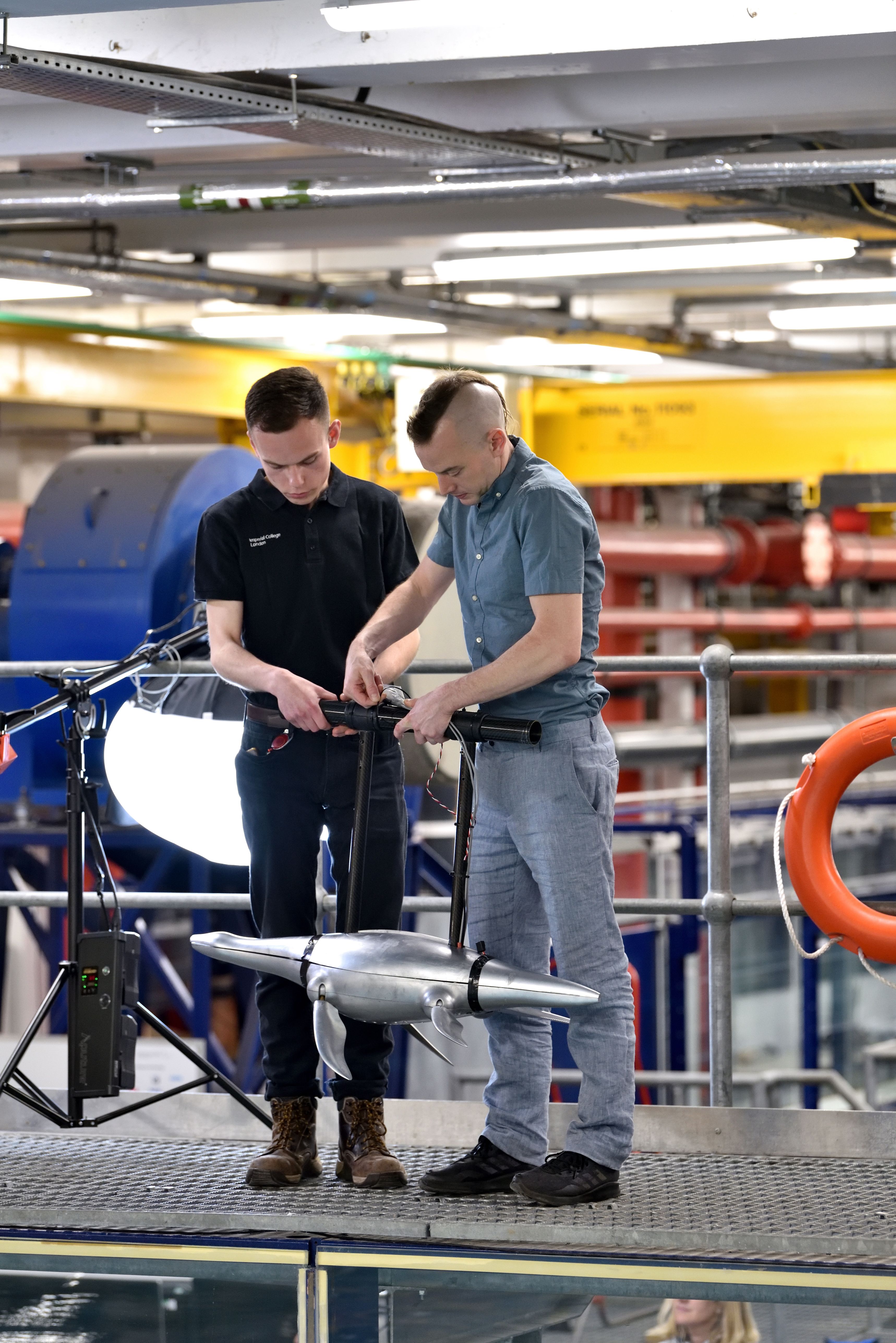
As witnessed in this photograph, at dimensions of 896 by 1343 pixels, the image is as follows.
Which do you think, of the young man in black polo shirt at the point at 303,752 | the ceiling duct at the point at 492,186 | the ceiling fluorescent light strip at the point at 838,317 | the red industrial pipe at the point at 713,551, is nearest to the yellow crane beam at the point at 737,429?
the red industrial pipe at the point at 713,551

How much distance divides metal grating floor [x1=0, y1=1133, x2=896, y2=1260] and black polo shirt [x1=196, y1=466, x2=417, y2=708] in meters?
0.96

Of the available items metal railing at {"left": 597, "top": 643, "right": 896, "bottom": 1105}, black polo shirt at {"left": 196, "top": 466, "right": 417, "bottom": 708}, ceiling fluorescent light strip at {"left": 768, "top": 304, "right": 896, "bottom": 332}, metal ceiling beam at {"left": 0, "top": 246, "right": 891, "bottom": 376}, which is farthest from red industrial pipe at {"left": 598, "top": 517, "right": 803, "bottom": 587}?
black polo shirt at {"left": 196, "top": 466, "right": 417, "bottom": 708}

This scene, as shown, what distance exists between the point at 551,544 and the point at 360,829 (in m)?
0.61

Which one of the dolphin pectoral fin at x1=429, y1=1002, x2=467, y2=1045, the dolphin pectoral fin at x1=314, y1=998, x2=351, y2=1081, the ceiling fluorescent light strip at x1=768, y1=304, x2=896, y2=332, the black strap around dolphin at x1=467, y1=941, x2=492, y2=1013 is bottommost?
the dolphin pectoral fin at x1=314, y1=998, x2=351, y2=1081

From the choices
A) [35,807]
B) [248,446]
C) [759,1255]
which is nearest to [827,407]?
[248,446]

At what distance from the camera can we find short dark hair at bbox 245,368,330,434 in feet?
9.57

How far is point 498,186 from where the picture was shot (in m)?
6.43

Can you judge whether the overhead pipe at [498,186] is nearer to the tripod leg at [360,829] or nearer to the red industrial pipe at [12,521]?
the red industrial pipe at [12,521]

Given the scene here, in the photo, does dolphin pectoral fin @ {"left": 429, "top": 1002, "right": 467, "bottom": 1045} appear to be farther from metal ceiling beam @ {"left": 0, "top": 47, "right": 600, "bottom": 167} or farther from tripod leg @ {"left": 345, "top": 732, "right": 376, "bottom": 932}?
metal ceiling beam @ {"left": 0, "top": 47, "right": 600, "bottom": 167}

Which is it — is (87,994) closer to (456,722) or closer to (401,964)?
(401,964)

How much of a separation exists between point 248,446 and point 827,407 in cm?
424

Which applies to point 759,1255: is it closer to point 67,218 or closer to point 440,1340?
point 440,1340

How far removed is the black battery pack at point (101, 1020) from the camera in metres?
3.17

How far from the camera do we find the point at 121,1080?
3.21m
